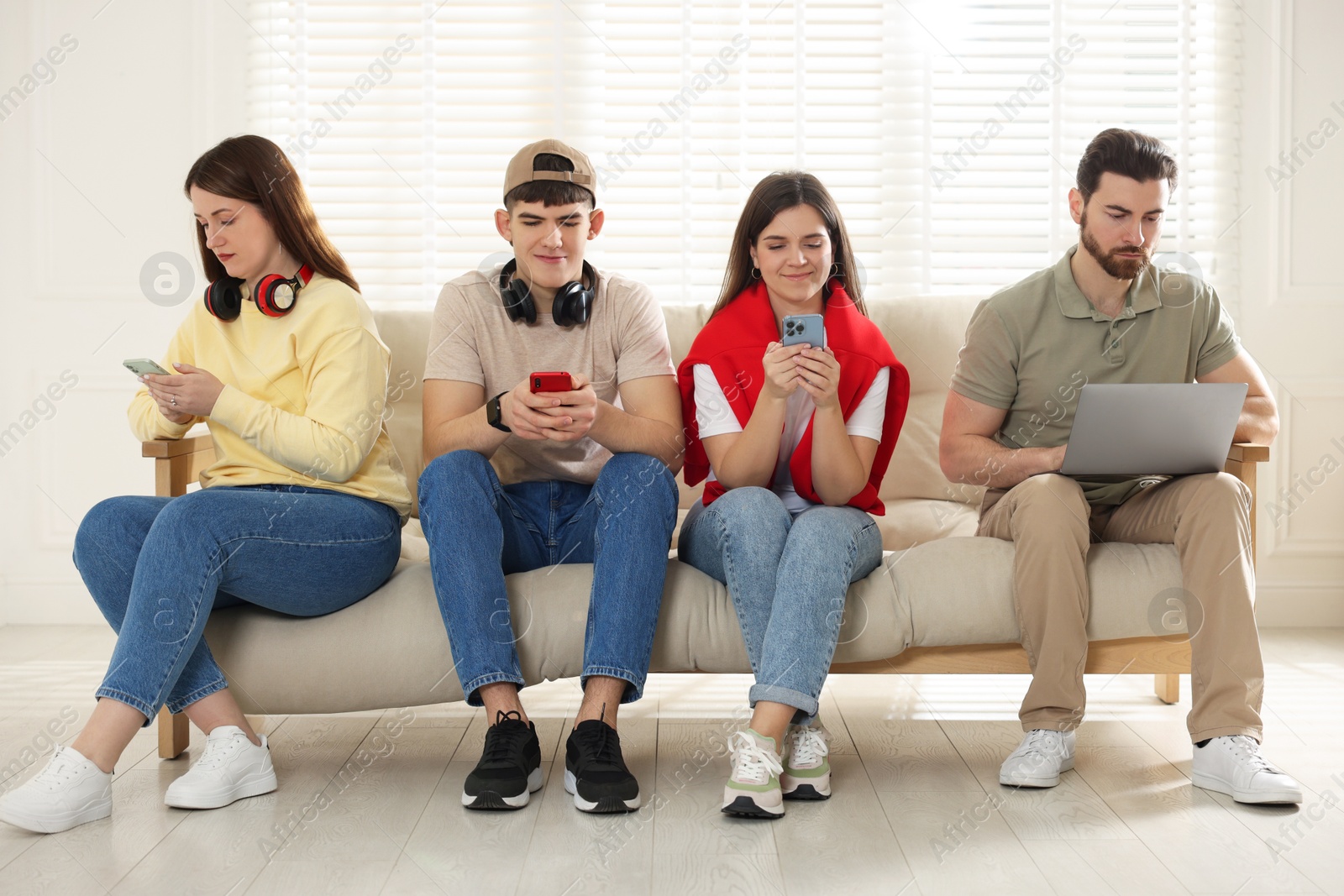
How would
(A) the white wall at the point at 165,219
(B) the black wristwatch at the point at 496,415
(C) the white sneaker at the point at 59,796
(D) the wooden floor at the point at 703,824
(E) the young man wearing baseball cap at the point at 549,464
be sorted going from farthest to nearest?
(A) the white wall at the point at 165,219 < (B) the black wristwatch at the point at 496,415 < (E) the young man wearing baseball cap at the point at 549,464 < (C) the white sneaker at the point at 59,796 < (D) the wooden floor at the point at 703,824

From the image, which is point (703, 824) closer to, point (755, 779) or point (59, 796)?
point (755, 779)

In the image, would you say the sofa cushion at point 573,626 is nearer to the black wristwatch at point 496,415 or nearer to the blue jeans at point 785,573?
the blue jeans at point 785,573

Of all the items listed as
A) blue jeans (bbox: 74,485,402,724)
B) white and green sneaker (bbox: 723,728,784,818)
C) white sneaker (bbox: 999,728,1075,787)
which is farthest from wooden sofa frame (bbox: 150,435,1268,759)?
blue jeans (bbox: 74,485,402,724)

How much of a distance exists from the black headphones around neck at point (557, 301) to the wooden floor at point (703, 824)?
2.48 ft

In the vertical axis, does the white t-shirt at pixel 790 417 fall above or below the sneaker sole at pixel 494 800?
above

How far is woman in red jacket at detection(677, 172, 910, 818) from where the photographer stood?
1.60 meters

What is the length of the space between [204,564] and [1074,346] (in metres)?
1.46

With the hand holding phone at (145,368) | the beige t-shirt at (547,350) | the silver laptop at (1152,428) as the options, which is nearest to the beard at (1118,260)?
the silver laptop at (1152,428)

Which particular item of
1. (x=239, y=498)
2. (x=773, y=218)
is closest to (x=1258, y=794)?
(x=773, y=218)

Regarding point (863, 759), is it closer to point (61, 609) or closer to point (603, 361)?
point (603, 361)

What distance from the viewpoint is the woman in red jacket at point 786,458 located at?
5.24ft

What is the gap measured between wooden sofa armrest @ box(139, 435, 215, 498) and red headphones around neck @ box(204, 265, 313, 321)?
9.5 inches

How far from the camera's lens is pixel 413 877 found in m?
1.42

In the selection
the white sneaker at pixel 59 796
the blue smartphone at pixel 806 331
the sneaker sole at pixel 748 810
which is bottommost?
the sneaker sole at pixel 748 810
